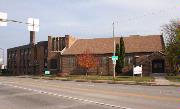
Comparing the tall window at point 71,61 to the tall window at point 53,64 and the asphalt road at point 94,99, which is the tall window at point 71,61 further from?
the asphalt road at point 94,99

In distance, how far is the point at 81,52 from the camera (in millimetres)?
67875

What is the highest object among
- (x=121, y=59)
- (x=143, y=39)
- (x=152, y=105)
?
(x=143, y=39)

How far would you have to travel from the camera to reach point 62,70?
70688mm

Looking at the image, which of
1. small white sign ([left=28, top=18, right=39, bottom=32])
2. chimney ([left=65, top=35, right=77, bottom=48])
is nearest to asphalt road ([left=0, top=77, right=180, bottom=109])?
small white sign ([left=28, top=18, right=39, bottom=32])

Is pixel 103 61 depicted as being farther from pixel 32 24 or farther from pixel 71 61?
pixel 32 24

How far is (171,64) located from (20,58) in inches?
1913

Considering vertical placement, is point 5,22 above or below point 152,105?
above

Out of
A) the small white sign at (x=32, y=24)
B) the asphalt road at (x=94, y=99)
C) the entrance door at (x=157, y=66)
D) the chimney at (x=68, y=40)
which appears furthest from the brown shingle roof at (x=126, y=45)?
the small white sign at (x=32, y=24)

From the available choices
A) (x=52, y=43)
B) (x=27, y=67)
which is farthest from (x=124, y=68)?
(x=27, y=67)

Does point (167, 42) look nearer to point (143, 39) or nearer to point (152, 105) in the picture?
point (143, 39)

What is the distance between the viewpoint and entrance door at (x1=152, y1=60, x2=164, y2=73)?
187ft

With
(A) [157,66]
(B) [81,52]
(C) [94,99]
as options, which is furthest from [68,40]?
(C) [94,99]

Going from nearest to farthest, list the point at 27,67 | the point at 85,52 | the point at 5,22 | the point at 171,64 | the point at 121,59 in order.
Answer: the point at 5,22
the point at 171,64
the point at 121,59
the point at 85,52
the point at 27,67

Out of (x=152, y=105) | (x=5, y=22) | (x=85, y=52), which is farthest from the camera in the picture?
(x=85, y=52)
